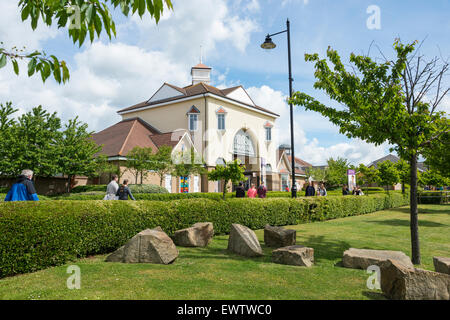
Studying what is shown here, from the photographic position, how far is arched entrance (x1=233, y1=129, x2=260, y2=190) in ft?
141

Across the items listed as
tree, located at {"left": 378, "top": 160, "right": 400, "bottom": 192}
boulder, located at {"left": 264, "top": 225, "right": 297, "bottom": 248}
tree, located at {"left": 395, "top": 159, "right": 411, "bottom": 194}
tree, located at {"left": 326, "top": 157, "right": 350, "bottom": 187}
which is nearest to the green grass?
boulder, located at {"left": 264, "top": 225, "right": 297, "bottom": 248}

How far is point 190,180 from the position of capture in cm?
3456

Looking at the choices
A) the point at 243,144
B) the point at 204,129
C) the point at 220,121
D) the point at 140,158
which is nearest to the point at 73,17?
the point at 140,158

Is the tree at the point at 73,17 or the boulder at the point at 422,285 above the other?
the tree at the point at 73,17

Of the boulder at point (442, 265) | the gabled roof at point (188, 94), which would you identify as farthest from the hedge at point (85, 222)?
the gabled roof at point (188, 94)

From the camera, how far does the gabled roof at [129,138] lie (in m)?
30.0

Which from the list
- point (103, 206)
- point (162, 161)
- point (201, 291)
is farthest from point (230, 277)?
point (162, 161)

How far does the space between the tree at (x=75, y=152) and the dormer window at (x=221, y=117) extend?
56.8 feet

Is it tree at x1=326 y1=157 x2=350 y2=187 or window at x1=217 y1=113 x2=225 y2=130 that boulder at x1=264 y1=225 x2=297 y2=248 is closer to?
window at x1=217 y1=113 x2=225 y2=130

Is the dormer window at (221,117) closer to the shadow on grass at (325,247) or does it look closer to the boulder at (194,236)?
the shadow on grass at (325,247)

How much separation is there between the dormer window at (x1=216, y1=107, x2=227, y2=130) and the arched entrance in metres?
3.90

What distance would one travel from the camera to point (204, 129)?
1483 inches

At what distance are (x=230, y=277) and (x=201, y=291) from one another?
3.13 ft
